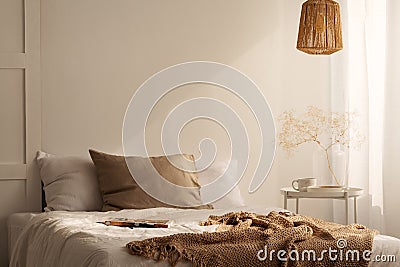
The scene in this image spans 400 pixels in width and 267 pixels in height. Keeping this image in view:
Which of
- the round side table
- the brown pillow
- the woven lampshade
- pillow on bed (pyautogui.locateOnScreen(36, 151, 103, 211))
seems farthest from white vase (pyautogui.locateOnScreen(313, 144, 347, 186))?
pillow on bed (pyautogui.locateOnScreen(36, 151, 103, 211))

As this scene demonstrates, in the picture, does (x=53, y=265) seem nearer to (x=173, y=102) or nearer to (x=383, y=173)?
(x=173, y=102)

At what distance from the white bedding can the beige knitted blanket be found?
5 cm

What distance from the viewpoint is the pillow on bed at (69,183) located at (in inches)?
169

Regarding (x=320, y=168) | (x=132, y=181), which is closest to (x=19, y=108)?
(x=132, y=181)

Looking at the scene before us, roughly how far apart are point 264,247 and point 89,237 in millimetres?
719

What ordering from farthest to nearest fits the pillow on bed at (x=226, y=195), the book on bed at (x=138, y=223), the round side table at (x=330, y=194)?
the round side table at (x=330, y=194), the pillow on bed at (x=226, y=195), the book on bed at (x=138, y=223)

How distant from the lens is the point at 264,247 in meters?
2.96

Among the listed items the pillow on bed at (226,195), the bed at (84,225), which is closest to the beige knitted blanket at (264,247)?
the bed at (84,225)

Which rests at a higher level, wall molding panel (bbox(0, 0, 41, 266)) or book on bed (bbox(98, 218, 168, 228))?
wall molding panel (bbox(0, 0, 41, 266))

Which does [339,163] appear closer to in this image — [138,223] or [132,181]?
[132,181]

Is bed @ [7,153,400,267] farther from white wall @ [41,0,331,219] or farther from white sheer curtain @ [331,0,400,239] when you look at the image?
white sheer curtain @ [331,0,400,239]

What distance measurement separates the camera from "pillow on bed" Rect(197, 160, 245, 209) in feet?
14.8

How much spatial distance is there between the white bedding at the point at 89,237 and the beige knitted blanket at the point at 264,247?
48mm

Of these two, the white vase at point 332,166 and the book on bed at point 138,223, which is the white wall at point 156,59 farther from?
the book on bed at point 138,223
